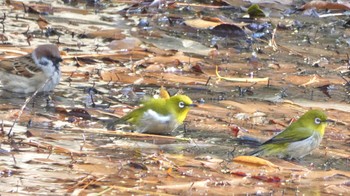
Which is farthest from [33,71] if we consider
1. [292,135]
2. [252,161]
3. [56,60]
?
[252,161]

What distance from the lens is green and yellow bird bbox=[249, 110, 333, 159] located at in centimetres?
869

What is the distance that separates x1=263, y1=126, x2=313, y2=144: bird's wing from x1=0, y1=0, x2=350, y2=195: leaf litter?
0.61 feet

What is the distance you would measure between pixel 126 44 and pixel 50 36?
1088 millimetres

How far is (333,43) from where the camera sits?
13.8 metres

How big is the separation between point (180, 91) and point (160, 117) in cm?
158

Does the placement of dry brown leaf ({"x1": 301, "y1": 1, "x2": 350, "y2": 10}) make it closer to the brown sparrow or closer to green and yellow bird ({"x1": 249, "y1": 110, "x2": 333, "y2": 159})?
the brown sparrow

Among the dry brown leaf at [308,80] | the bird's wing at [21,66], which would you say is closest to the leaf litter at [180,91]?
the dry brown leaf at [308,80]

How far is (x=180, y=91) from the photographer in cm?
1076

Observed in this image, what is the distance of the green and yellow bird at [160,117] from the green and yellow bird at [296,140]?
35.6 inches

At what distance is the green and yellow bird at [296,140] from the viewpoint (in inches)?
342

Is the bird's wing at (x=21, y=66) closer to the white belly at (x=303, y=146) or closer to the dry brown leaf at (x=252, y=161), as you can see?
the white belly at (x=303, y=146)

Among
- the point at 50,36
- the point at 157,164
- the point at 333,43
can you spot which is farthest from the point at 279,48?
the point at 157,164

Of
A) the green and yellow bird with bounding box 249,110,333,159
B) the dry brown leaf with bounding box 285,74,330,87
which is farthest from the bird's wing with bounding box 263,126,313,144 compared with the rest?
the dry brown leaf with bounding box 285,74,330,87

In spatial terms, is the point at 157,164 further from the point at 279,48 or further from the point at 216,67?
the point at 279,48
